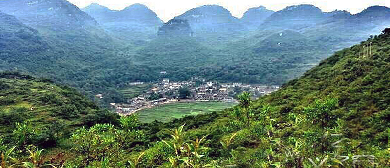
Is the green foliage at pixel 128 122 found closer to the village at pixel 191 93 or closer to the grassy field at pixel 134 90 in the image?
the village at pixel 191 93

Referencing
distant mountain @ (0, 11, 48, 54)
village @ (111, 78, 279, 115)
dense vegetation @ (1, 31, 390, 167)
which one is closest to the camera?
dense vegetation @ (1, 31, 390, 167)

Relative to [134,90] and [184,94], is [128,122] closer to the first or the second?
[184,94]

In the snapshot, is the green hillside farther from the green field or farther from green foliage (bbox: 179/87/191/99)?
green foliage (bbox: 179/87/191/99)

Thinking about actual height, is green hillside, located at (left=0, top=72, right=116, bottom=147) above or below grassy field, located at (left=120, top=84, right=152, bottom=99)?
above

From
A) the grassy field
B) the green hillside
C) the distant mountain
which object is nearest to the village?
the grassy field

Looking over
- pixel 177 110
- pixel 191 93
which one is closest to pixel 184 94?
pixel 191 93

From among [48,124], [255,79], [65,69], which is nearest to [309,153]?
[48,124]
